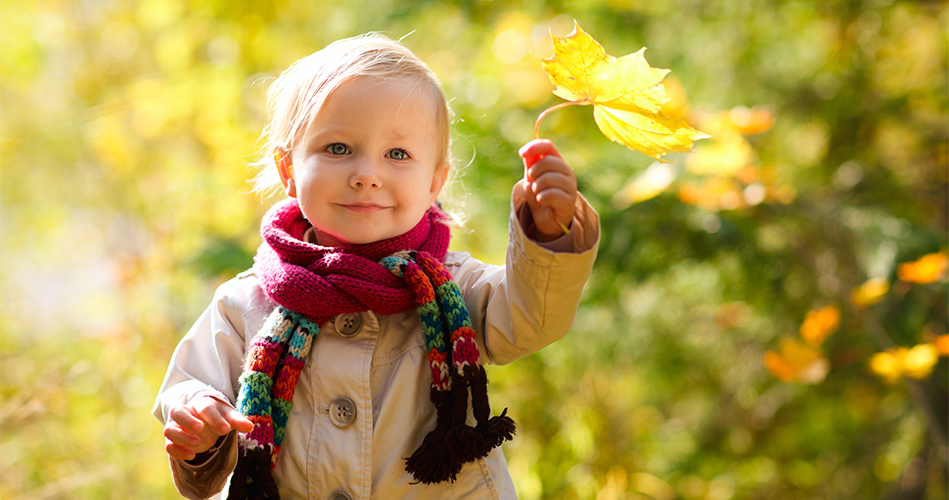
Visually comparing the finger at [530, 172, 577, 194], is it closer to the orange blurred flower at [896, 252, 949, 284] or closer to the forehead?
the forehead

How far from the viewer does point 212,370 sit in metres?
1.06

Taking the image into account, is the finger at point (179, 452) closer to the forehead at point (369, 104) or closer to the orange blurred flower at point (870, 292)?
the forehead at point (369, 104)

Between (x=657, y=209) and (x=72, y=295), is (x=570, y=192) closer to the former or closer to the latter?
(x=657, y=209)

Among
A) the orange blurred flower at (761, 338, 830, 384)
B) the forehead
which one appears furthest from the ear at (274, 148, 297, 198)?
the orange blurred flower at (761, 338, 830, 384)

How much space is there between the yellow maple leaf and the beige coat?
→ 128mm

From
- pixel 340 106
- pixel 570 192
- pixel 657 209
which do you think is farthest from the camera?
pixel 657 209

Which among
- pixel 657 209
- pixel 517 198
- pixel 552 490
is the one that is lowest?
Result: pixel 552 490

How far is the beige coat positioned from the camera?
0.95 meters

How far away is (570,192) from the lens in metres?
0.88

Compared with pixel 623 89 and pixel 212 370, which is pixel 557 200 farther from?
pixel 212 370

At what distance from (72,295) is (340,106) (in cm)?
293

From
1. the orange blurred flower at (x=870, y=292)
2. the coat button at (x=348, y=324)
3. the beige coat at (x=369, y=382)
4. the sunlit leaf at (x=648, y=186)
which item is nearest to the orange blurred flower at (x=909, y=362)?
the orange blurred flower at (x=870, y=292)

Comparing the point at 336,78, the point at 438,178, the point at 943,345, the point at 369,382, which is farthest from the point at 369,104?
the point at 943,345

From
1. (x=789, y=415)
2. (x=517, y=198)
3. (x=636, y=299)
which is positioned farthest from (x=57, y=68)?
(x=789, y=415)
